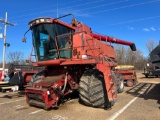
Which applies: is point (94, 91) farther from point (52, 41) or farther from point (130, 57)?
point (130, 57)

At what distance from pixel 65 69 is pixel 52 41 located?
4.57ft

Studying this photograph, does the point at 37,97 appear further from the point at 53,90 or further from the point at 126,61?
the point at 126,61

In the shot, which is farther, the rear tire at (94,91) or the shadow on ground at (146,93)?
the shadow on ground at (146,93)

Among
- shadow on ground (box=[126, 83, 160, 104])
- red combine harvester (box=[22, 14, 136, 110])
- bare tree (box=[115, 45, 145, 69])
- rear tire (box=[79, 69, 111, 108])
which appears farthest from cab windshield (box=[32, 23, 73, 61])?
bare tree (box=[115, 45, 145, 69])

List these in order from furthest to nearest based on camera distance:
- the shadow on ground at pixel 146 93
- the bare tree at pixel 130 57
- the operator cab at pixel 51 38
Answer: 1. the bare tree at pixel 130 57
2. the shadow on ground at pixel 146 93
3. the operator cab at pixel 51 38

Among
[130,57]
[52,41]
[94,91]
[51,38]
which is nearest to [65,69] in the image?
[52,41]

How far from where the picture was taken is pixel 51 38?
816 cm

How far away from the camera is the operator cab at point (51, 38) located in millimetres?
8091

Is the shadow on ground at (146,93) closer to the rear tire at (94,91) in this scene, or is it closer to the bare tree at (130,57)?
the rear tire at (94,91)

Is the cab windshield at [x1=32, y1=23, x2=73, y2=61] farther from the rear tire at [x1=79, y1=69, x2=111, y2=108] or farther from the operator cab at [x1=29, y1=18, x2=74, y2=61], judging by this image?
the rear tire at [x1=79, y1=69, x2=111, y2=108]

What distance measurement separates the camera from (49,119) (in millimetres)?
6148

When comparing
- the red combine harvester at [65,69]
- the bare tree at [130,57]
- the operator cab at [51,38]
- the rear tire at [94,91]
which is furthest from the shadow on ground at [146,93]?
the bare tree at [130,57]

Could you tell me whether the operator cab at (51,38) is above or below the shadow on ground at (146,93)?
above

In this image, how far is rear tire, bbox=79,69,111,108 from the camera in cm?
739
